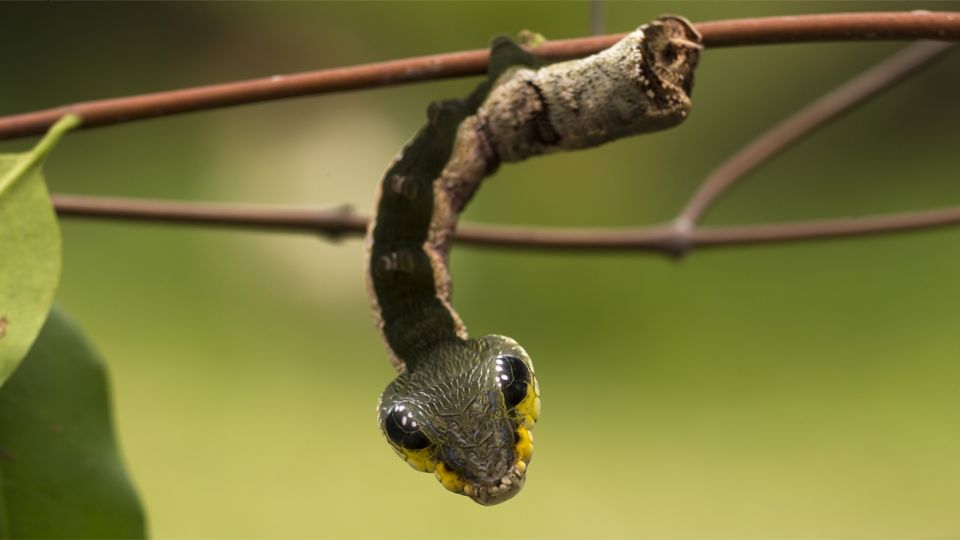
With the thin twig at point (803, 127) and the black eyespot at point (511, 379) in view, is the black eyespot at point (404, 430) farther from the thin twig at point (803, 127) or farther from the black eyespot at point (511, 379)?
the thin twig at point (803, 127)

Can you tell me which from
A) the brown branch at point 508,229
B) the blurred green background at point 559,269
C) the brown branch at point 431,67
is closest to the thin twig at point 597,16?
the brown branch at point 431,67

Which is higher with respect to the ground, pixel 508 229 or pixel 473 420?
pixel 473 420

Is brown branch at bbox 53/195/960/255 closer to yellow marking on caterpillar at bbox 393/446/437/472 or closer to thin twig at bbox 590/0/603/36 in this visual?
thin twig at bbox 590/0/603/36

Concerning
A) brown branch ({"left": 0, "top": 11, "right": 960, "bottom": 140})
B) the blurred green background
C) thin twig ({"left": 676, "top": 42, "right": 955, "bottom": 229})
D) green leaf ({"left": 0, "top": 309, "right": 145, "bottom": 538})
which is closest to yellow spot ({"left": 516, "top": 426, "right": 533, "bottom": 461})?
brown branch ({"left": 0, "top": 11, "right": 960, "bottom": 140})

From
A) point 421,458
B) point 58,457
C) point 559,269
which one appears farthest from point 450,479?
point 559,269

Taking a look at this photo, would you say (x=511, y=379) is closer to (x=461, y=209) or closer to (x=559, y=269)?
(x=461, y=209)

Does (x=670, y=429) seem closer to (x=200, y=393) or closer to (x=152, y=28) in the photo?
(x=200, y=393)
